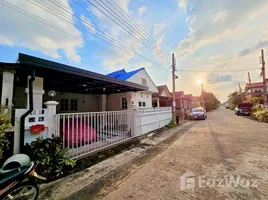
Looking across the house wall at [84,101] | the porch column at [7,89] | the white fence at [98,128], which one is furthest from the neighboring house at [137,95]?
the porch column at [7,89]

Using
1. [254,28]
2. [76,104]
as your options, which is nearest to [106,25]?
[76,104]

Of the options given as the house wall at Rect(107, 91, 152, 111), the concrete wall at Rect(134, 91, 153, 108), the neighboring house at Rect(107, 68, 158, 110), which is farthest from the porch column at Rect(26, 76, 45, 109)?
the concrete wall at Rect(134, 91, 153, 108)

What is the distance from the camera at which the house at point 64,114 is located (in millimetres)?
3520

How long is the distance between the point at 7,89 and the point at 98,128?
317 centimetres

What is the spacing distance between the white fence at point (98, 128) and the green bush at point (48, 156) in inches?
21.2

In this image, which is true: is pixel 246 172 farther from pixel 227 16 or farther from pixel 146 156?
pixel 227 16

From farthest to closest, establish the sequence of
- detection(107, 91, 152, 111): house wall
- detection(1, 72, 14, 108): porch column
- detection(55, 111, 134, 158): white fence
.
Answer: detection(107, 91, 152, 111): house wall < detection(55, 111, 134, 158): white fence < detection(1, 72, 14, 108): porch column

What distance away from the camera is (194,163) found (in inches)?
→ 159

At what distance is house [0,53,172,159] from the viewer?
3520mm

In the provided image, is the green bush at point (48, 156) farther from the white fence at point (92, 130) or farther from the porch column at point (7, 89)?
the porch column at point (7, 89)

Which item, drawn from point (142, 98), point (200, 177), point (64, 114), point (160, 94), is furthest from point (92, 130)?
point (160, 94)

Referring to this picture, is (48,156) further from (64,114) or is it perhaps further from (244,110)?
(244,110)

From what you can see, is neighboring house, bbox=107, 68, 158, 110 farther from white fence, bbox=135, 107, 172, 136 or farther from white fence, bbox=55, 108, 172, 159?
white fence, bbox=55, 108, 172, 159

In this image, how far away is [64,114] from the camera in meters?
4.12
